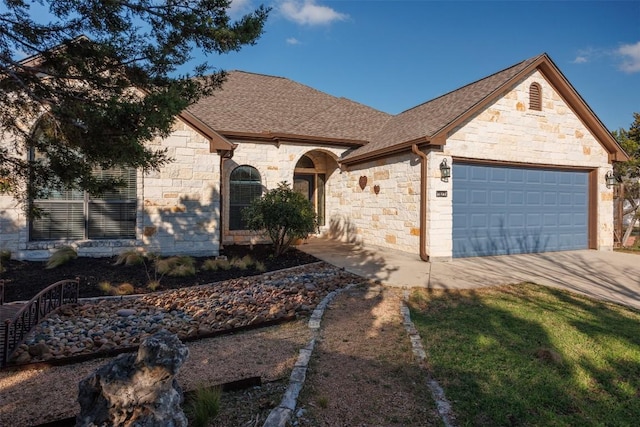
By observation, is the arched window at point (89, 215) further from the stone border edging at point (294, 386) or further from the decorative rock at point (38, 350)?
the stone border edging at point (294, 386)

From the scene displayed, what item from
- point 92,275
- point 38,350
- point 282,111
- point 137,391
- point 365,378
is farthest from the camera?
point 282,111

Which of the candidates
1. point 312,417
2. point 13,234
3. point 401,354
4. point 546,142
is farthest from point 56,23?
point 546,142

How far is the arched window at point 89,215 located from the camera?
28.7 ft

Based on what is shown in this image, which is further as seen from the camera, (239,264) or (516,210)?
(516,210)

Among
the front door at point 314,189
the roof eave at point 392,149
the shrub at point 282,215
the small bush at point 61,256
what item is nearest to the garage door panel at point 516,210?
the roof eave at point 392,149

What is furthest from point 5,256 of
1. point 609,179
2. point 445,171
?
point 609,179

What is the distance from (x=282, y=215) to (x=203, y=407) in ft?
23.6

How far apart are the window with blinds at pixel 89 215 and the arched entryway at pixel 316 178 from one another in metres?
6.65

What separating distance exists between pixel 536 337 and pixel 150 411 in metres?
4.17

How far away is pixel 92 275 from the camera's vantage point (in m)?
7.36

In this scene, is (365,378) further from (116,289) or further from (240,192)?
(240,192)

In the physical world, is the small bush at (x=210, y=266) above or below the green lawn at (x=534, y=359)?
above

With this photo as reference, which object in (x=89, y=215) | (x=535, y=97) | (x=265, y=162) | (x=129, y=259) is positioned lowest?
(x=129, y=259)

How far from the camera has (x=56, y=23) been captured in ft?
13.6
